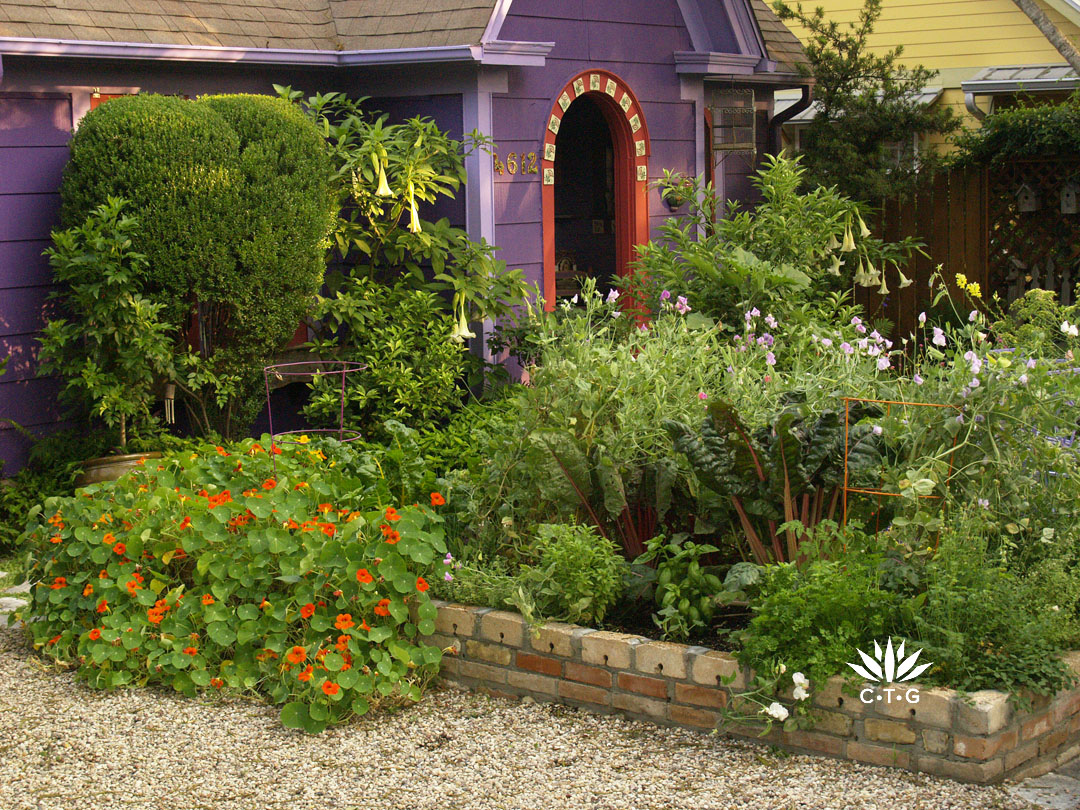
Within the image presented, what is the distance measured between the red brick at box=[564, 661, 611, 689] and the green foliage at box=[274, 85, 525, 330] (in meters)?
3.63

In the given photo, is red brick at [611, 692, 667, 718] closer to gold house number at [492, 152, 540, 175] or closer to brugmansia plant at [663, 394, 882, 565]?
brugmansia plant at [663, 394, 882, 565]

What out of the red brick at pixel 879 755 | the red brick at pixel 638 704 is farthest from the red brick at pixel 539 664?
the red brick at pixel 879 755

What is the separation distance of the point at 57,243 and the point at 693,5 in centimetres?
574

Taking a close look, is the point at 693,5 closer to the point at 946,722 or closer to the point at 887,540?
the point at 887,540

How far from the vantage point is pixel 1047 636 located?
3988mm

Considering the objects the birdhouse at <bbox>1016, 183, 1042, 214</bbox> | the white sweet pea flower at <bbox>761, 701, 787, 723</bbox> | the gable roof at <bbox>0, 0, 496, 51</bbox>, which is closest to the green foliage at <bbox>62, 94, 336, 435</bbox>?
the gable roof at <bbox>0, 0, 496, 51</bbox>

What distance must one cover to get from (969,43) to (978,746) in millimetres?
13222

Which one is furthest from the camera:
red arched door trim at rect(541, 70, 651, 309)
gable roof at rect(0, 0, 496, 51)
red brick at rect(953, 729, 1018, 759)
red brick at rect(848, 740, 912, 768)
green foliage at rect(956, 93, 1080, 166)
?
green foliage at rect(956, 93, 1080, 166)

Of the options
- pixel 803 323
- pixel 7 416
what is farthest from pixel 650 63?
pixel 7 416

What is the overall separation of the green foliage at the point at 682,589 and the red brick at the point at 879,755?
2.52 feet

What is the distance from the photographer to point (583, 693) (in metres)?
4.46

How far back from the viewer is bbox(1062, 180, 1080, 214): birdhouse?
11.3 m

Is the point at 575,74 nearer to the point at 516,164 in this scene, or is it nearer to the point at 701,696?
the point at 516,164

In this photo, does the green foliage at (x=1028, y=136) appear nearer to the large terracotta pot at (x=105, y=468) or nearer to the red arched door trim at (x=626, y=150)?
the red arched door trim at (x=626, y=150)
